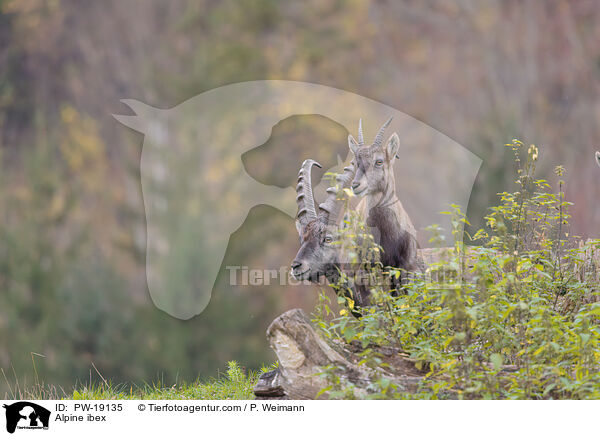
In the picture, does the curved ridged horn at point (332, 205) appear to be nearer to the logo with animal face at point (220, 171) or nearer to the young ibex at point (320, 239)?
the young ibex at point (320, 239)

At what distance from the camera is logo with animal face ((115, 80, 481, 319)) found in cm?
1230

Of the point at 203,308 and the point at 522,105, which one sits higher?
the point at 522,105

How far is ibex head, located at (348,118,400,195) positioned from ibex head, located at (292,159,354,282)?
0.30 ft

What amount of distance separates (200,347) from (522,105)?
34.6 feet

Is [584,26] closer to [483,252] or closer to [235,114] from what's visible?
[235,114]

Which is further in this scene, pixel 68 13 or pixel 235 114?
pixel 68 13

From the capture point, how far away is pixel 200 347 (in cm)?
1111

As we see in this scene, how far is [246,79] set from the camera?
1697 centimetres

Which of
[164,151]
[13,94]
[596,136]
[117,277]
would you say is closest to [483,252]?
[117,277]

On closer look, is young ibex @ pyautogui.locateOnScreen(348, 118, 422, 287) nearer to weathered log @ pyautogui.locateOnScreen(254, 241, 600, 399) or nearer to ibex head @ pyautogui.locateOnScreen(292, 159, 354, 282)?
ibex head @ pyautogui.locateOnScreen(292, 159, 354, 282)

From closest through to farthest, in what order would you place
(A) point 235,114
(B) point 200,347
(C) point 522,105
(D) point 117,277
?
(B) point 200,347
(D) point 117,277
(A) point 235,114
(C) point 522,105

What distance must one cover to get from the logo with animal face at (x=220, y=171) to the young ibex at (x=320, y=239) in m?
6.10
